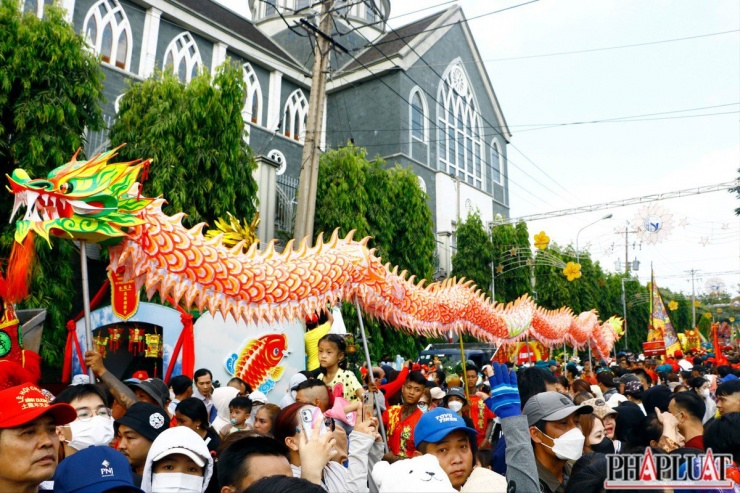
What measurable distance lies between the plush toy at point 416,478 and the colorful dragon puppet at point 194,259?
3.97 m

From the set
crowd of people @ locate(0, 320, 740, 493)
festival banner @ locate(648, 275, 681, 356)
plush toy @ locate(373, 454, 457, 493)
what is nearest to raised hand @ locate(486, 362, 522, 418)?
crowd of people @ locate(0, 320, 740, 493)

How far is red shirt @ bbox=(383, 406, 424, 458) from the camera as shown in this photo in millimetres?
4852

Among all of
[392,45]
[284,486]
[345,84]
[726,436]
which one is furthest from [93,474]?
[392,45]

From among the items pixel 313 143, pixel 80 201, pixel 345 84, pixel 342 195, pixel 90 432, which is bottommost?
pixel 90 432

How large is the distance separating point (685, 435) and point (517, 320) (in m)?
7.71

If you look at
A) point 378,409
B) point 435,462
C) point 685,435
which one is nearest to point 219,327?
point 378,409

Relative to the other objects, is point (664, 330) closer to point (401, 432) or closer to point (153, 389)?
point (401, 432)

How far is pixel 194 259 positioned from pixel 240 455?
3701mm

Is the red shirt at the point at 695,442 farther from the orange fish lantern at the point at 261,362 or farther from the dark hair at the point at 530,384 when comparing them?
the orange fish lantern at the point at 261,362

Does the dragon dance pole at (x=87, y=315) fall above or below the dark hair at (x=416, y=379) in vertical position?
above

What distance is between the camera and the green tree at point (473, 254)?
24.8m

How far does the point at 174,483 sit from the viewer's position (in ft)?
8.52

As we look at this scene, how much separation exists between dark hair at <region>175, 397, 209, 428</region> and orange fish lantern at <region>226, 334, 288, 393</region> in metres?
5.41

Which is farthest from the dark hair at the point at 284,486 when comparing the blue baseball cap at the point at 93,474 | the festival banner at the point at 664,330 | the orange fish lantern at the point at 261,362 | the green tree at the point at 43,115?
the festival banner at the point at 664,330
